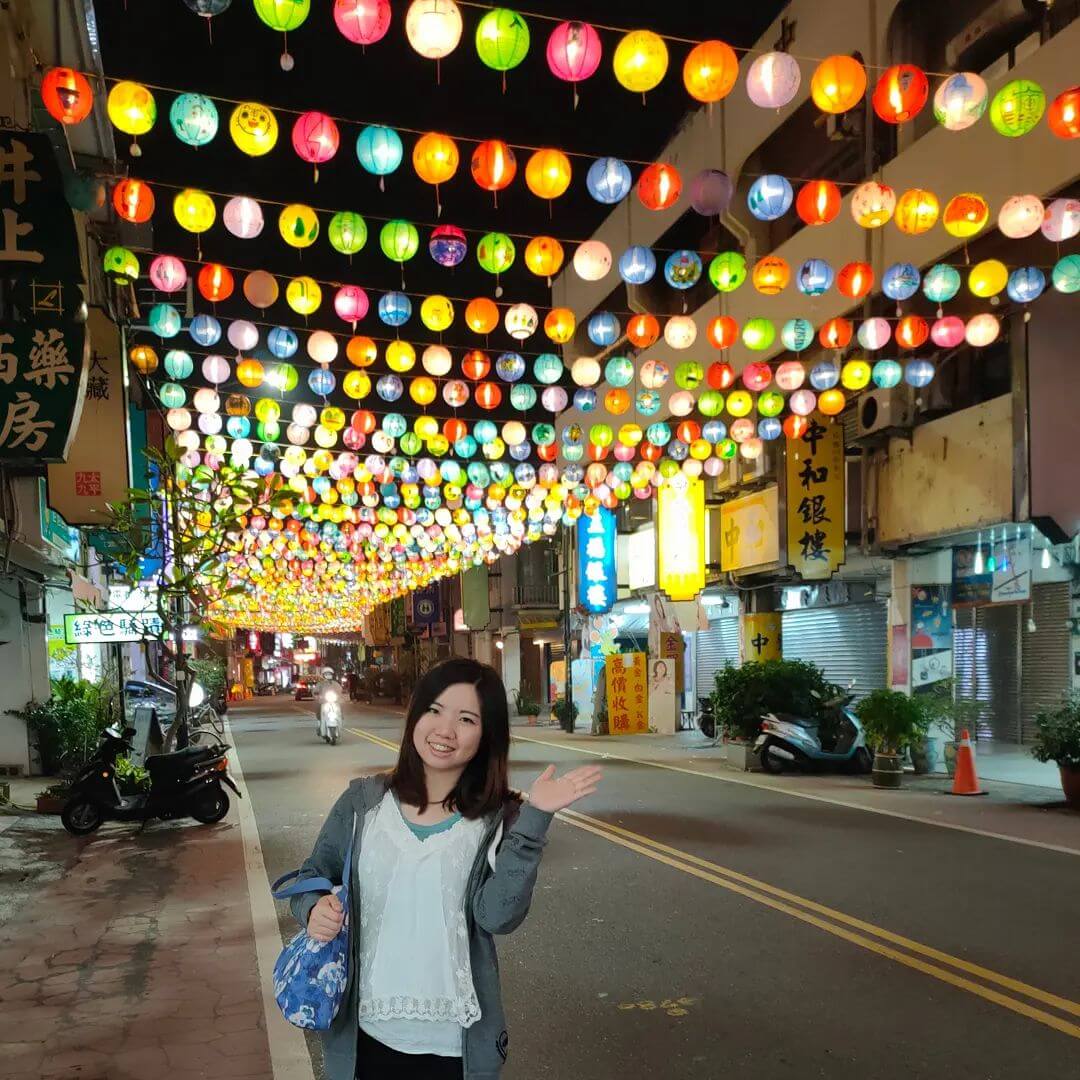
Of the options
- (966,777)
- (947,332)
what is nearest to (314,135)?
(947,332)

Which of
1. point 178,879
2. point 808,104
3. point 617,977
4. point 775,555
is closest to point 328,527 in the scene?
point 775,555

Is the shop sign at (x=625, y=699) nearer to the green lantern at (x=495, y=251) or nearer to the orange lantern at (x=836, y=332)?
the orange lantern at (x=836, y=332)

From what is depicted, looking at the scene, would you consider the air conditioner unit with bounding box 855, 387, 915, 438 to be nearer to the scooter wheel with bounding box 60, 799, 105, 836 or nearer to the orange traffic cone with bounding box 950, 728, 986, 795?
the orange traffic cone with bounding box 950, 728, 986, 795

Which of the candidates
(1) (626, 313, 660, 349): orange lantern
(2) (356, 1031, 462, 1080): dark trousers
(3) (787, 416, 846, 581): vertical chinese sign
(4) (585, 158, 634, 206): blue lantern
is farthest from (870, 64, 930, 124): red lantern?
(3) (787, 416, 846, 581): vertical chinese sign

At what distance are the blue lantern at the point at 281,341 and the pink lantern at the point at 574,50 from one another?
6163mm

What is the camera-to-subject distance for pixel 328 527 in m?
27.0

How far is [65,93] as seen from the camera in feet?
25.6

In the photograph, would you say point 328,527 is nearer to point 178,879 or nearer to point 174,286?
point 174,286

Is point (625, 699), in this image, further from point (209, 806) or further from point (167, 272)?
point (167, 272)

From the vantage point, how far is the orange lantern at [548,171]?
952 cm

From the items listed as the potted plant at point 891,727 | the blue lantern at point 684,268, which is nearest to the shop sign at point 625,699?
the potted plant at point 891,727

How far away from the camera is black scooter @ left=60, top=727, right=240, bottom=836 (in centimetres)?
1130

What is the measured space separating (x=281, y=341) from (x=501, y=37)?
21.9ft

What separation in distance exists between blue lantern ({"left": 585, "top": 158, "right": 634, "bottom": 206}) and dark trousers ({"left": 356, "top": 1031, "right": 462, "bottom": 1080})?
342 inches
